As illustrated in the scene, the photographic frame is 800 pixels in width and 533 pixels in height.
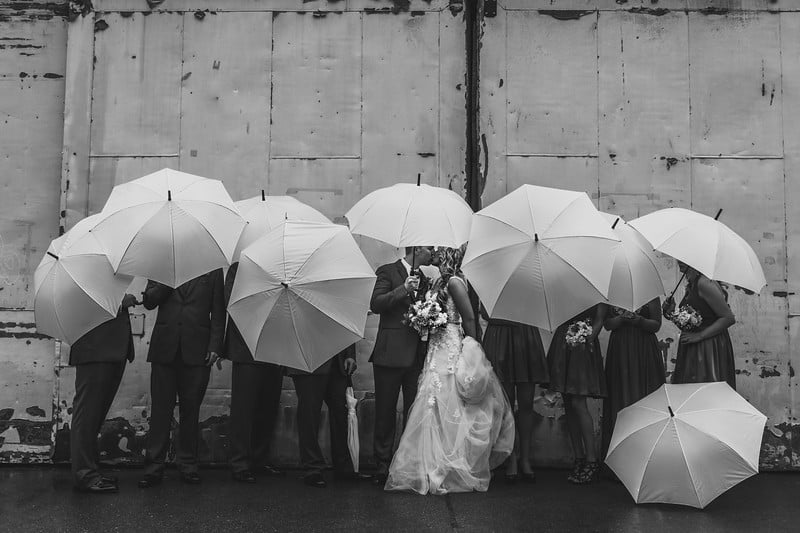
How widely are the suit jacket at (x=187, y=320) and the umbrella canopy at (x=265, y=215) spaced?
0.35 m

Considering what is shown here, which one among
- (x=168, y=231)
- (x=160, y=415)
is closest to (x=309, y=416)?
(x=160, y=415)

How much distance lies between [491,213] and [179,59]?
3.67 m

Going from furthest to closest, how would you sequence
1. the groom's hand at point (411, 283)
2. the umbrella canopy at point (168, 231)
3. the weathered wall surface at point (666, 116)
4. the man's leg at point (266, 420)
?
the weathered wall surface at point (666, 116), the man's leg at point (266, 420), the groom's hand at point (411, 283), the umbrella canopy at point (168, 231)

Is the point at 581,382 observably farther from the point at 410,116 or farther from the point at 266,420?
the point at 410,116

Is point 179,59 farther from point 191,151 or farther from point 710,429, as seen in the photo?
point 710,429

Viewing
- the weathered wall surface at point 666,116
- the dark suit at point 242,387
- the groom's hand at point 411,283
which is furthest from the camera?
the weathered wall surface at point 666,116

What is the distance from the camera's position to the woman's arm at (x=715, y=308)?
657 cm

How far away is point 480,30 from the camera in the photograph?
26.0 ft

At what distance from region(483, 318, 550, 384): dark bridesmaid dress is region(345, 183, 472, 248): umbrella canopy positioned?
1004 mm

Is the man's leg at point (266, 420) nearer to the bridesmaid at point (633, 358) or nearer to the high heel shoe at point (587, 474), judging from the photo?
the high heel shoe at point (587, 474)

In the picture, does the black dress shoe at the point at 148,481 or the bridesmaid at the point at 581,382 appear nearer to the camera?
the black dress shoe at the point at 148,481

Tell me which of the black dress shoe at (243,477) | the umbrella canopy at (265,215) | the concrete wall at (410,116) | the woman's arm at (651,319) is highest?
the concrete wall at (410,116)

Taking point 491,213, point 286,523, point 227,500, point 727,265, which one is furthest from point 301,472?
point 727,265

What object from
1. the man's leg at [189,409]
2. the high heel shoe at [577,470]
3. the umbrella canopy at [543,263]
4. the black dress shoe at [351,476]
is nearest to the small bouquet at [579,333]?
the high heel shoe at [577,470]
